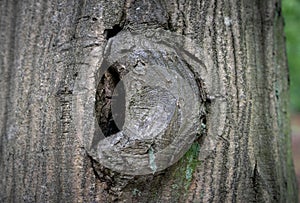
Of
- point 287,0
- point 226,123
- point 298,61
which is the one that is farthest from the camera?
point 298,61

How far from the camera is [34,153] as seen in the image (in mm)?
1379

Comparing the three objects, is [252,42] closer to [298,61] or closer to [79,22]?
[79,22]

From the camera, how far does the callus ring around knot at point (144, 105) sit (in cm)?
125

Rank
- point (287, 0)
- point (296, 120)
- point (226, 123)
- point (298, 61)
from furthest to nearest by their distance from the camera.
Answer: point (296, 120)
point (298, 61)
point (287, 0)
point (226, 123)

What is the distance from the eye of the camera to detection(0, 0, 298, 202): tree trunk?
4.20 ft

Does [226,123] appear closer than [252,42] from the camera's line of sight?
Yes

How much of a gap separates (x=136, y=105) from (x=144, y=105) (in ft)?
0.08

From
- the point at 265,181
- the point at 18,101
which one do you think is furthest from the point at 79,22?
the point at 265,181

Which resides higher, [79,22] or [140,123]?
[79,22]

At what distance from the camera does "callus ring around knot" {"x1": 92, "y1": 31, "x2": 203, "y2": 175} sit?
1.25 metres

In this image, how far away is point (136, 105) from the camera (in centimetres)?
127

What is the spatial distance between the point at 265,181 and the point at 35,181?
780mm

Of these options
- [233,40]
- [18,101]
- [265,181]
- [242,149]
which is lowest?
[265,181]

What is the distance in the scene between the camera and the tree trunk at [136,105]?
50.4 inches
